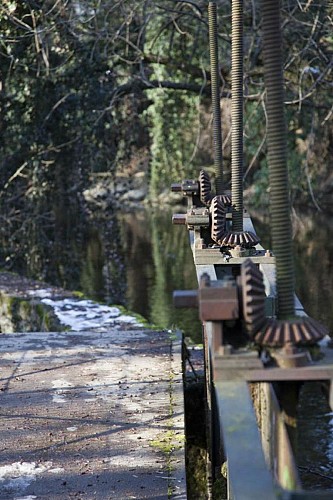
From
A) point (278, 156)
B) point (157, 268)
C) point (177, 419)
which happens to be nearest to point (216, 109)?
point (177, 419)

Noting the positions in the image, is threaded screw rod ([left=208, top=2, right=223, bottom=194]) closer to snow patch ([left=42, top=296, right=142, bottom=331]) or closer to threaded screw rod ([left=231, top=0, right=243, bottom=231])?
threaded screw rod ([left=231, top=0, right=243, bottom=231])

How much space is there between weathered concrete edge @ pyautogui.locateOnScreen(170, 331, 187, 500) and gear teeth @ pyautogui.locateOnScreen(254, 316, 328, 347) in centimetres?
203

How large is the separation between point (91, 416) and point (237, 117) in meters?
2.24

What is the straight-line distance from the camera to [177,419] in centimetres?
575

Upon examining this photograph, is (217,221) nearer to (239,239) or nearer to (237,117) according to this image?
(239,239)

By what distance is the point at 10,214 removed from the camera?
540 inches

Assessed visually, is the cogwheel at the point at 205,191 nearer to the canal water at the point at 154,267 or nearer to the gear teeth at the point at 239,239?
the gear teeth at the point at 239,239

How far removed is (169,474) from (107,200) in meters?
17.4

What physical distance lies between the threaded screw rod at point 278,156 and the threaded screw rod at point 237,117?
1668mm

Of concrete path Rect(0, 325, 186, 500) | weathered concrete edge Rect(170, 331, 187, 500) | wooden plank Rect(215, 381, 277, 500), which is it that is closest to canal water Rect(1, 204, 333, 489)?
weathered concrete edge Rect(170, 331, 187, 500)

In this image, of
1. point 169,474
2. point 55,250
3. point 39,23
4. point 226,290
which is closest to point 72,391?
point 169,474

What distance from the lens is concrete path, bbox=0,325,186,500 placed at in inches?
190

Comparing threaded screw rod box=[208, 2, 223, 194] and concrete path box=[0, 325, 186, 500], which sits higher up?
threaded screw rod box=[208, 2, 223, 194]

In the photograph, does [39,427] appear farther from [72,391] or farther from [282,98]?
[282,98]
